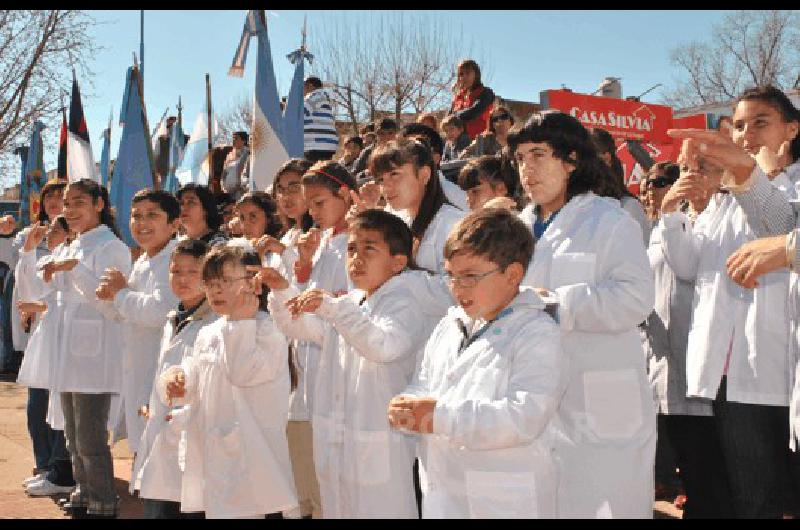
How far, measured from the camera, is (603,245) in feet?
9.98

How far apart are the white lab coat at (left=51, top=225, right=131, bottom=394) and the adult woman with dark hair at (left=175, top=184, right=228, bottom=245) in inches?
18.7

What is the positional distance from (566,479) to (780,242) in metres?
1.01

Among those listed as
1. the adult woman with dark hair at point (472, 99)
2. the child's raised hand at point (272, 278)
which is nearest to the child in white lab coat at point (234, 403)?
the child's raised hand at point (272, 278)

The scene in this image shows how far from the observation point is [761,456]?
3494mm

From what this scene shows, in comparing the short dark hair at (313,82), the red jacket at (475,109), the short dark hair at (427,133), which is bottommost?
the short dark hair at (427,133)

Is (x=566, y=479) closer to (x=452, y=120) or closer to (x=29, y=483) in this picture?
(x=29, y=483)

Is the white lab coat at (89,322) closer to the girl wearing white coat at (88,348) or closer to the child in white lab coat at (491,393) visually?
the girl wearing white coat at (88,348)

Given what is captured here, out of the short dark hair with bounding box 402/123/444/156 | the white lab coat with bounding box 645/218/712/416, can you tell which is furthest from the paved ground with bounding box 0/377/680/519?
the short dark hair with bounding box 402/123/444/156

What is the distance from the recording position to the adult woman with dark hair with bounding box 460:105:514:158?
309 inches

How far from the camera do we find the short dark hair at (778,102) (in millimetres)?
3754

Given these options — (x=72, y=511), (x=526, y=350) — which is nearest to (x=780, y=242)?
(x=526, y=350)

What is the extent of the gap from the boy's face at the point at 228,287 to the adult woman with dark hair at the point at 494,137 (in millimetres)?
4112

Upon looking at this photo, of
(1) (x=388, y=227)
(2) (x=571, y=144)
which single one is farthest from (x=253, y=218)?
(2) (x=571, y=144)

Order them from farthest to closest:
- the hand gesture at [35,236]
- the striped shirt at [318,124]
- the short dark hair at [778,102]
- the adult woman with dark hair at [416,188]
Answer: the striped shirt at [318,124] < the hand gesture at [35,236] < the adult woman with dark hair at [416,188] < the short dark hair at [778,102]
